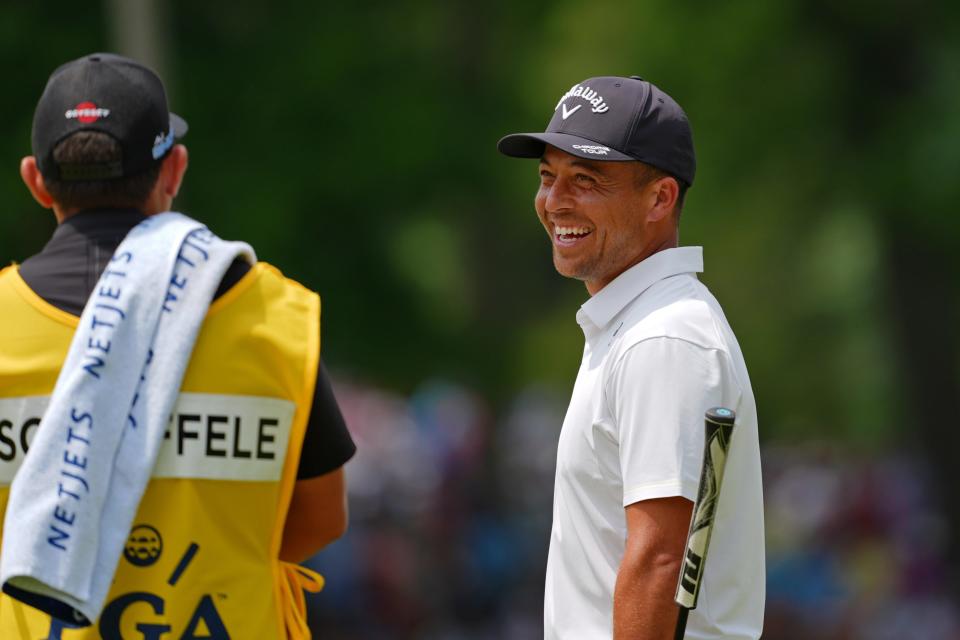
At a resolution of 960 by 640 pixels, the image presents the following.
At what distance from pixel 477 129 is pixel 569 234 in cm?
942

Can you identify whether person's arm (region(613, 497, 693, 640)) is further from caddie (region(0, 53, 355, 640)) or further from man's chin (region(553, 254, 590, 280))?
caddie (region(0, 53, 355, 640))

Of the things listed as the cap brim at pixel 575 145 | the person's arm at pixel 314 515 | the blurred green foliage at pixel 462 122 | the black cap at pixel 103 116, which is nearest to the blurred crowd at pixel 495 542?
the blurred green foliage at pixel 462 122

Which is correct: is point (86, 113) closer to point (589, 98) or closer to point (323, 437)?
point (323, 437)

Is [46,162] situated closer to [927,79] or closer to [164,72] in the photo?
[164,72]

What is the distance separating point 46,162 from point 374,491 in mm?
10568

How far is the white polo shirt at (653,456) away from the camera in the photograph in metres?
3.26

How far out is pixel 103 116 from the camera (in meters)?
3.65

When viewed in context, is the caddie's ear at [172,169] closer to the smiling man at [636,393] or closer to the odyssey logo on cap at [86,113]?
the odyssey logo on cap at [86,113]

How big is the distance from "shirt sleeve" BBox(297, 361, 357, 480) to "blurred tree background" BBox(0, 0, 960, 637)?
715cm

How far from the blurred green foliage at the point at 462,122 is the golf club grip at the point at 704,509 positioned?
8.45 meters

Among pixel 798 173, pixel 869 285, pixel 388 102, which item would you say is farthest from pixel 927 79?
pixel 869 285

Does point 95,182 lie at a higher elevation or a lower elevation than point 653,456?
higher

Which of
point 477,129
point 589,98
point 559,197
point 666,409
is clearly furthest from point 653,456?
point 477,129

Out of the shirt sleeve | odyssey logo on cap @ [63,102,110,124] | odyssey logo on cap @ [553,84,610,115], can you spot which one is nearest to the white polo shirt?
odyssey logo on cap @ [553,84,610,115]
